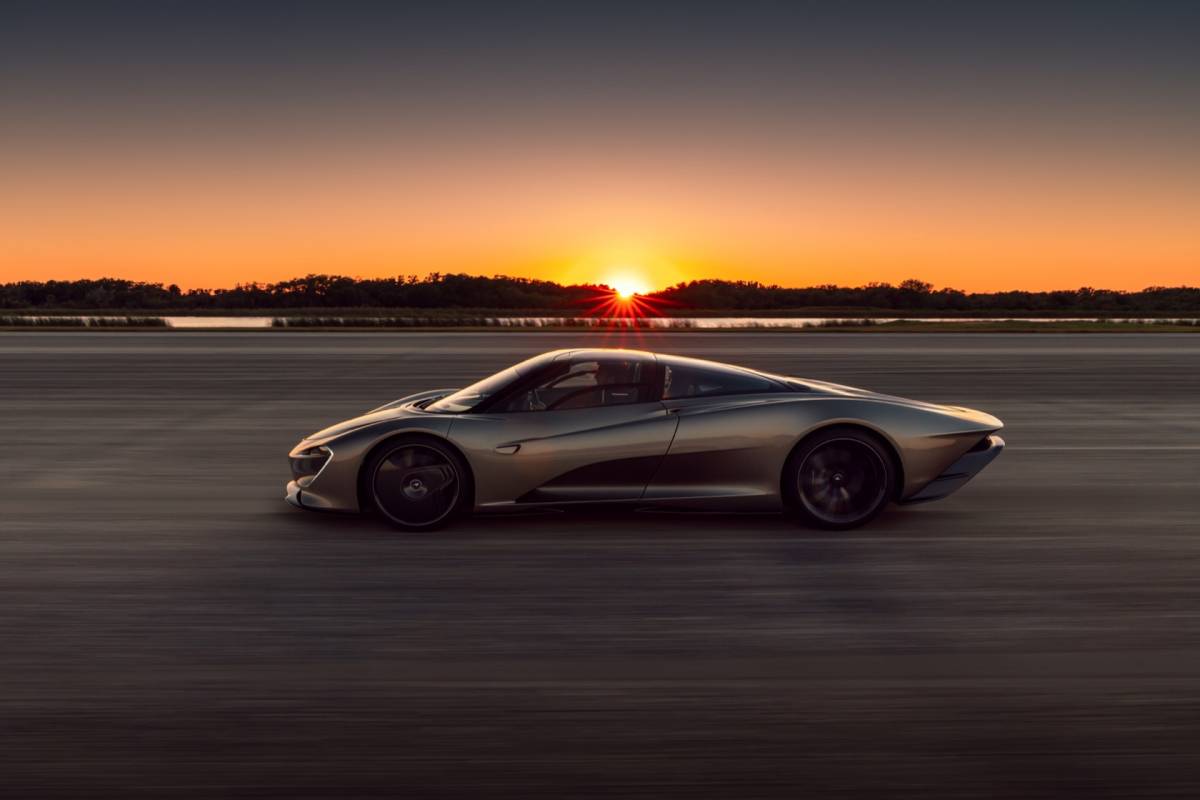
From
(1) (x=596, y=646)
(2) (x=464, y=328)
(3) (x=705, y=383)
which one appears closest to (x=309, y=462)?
(3) (x=705, y=383)

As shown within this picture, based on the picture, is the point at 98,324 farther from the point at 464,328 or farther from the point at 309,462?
the point at 309,462

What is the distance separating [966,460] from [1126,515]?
1.41 m

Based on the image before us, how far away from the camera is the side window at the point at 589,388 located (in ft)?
23.5

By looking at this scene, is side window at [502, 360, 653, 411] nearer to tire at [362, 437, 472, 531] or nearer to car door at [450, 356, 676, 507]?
car door at [450, 356, 676, 507]

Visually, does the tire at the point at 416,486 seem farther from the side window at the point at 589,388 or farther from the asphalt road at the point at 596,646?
the side window at the point at 589,388

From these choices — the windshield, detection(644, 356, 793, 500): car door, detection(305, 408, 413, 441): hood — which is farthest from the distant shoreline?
detection(644, 356, 793, 500): car door

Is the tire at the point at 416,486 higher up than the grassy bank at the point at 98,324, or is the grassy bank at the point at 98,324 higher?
the grassy bank at the point at 98,324

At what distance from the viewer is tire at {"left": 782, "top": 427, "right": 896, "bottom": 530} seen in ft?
23.3

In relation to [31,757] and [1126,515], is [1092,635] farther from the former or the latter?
[31,757]

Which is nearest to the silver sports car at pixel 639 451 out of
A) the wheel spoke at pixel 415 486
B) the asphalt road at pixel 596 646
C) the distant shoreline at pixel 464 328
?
the wheel spoke at pixel 415 486

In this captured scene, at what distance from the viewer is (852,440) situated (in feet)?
23.3

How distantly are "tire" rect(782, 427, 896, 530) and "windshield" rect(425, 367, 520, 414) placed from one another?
1.86 meters

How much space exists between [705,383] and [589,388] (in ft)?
2.41

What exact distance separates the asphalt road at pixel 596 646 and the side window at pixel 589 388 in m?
0.80
